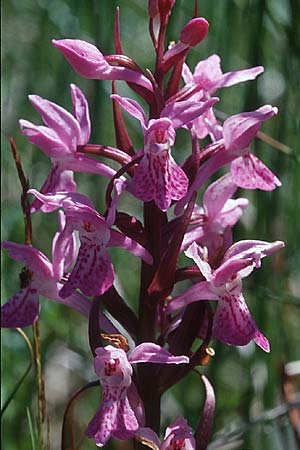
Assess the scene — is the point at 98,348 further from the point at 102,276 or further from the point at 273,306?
the point at 273,306

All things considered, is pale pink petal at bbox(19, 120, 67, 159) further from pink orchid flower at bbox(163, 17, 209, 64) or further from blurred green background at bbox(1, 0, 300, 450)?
blurred green background at bbox(1, 0, 300, 450)

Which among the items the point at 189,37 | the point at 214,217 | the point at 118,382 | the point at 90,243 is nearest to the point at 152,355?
the point at 118,382

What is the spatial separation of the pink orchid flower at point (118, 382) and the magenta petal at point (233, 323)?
0.06m

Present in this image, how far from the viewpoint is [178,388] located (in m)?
1.88

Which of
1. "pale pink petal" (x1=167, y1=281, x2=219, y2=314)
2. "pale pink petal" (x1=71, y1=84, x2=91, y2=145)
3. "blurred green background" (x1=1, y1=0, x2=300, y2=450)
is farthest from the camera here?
"blurred green background" (x1=1, y1=0, x2=300, y2=450)

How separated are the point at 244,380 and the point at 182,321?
80cm

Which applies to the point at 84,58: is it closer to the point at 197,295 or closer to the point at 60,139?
the point at 60,139

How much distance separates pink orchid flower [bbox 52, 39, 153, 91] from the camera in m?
1.10

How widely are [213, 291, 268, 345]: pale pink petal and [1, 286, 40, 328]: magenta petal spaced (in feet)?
0.75

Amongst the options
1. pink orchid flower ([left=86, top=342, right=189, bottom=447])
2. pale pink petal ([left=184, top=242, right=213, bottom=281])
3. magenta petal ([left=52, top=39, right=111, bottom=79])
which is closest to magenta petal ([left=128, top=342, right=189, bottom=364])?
pink orchid flower ([left=86, top=342, right=189, bottom=447])

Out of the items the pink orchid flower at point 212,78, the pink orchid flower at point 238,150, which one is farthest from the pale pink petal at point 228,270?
the pink orchid flower at point 212,78

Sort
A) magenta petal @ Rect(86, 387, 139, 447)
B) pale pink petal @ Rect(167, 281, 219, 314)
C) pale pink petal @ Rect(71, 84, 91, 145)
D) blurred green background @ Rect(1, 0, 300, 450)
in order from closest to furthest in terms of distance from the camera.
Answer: magenta petal @ Rect(86, 387, 139, 447) → pale pink petal @ Rect(167, 281, 219, 314) → pale pink petal @ Rect(71, 84, 91, 145) → blurred green background @ Rect(1, 0, 300, 450)

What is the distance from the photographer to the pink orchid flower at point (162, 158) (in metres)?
1.04

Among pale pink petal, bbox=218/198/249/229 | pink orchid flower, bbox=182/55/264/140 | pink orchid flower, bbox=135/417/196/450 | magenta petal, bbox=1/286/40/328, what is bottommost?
pink orchid flower, bbox=135/417/196/450
